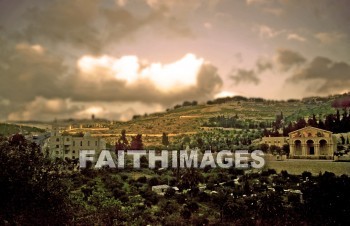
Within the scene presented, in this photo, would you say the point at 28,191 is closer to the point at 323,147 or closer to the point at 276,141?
the point at 323,147

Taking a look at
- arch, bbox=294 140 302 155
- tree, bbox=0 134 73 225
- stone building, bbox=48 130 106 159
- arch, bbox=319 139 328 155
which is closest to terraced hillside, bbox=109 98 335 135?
stone building, bbox=48 130 106 159

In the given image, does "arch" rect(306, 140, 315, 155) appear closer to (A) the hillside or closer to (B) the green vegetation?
(B) the green vegetation

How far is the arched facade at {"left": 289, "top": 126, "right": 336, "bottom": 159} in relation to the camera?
50250 millimetres

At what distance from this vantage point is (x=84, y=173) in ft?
161

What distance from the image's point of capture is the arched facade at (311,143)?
5025 cm

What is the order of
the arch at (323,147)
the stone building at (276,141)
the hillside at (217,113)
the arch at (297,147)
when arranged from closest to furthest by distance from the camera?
the arch at (323,147)
the arch at (297,147)
the stone building at (276,141)
the hillside at (217,113)

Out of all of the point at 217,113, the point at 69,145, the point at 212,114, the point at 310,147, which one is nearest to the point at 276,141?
the point at 310,147

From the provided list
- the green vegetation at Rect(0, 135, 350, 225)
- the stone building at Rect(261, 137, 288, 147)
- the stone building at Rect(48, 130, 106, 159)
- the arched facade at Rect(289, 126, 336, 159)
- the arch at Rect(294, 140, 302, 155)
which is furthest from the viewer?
the stone building at Rect(48, 130, 106, 159)

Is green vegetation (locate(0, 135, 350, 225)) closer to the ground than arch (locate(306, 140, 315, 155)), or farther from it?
closer to the ground

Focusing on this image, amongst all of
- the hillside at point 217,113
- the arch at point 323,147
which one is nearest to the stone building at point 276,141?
the arch at point 323,147

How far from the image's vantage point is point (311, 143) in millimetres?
51406

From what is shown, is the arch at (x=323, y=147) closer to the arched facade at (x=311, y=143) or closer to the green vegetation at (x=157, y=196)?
the arched facade at (x=311, y=143)

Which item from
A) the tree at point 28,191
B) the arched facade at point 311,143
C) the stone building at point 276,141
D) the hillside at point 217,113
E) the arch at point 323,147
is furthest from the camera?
the hillside at point 217,113

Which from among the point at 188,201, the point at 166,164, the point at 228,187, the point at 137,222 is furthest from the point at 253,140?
the point at 137,222
